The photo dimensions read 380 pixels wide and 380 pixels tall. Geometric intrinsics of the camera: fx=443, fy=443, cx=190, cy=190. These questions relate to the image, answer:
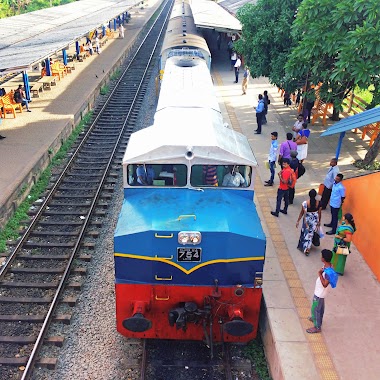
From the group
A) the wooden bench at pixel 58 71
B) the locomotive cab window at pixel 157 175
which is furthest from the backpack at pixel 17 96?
the locomotive cab window at pixel 157 175

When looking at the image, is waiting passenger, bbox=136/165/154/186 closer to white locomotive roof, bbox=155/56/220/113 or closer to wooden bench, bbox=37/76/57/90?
white locomotive roof, bbox=155/56/220/113

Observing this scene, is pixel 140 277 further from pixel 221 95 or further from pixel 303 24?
pixel 221 95

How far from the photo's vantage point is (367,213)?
8359 millimetres

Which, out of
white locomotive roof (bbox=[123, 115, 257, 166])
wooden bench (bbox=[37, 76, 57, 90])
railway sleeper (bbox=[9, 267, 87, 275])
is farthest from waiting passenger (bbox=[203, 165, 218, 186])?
wooden bench (bbox=[37, 76, 57, 90])

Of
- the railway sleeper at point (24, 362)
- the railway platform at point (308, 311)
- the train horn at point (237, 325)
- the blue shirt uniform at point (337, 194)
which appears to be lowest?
the railway sleeper at point (24, 362)

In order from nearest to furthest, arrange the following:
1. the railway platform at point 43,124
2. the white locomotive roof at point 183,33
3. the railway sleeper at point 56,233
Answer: the railway sleeper at point 56,233 → the railway platform at point 43,124 → the white locomotive roof at point 183,33

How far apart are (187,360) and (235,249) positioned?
78.5 inches

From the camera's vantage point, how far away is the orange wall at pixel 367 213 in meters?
7.95

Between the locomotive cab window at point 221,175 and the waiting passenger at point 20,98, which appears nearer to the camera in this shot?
the locomotive cab window at point 221,175

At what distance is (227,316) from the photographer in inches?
245

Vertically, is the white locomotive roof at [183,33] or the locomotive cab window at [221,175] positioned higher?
the white locomotive roof at [183,33]

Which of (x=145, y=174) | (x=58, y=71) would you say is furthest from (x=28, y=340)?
(x=58, y=71)

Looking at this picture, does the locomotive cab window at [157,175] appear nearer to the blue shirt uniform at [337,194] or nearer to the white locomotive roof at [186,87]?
the white locomotive roof at [186,87]

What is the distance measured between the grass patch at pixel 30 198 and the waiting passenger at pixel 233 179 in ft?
16.4
